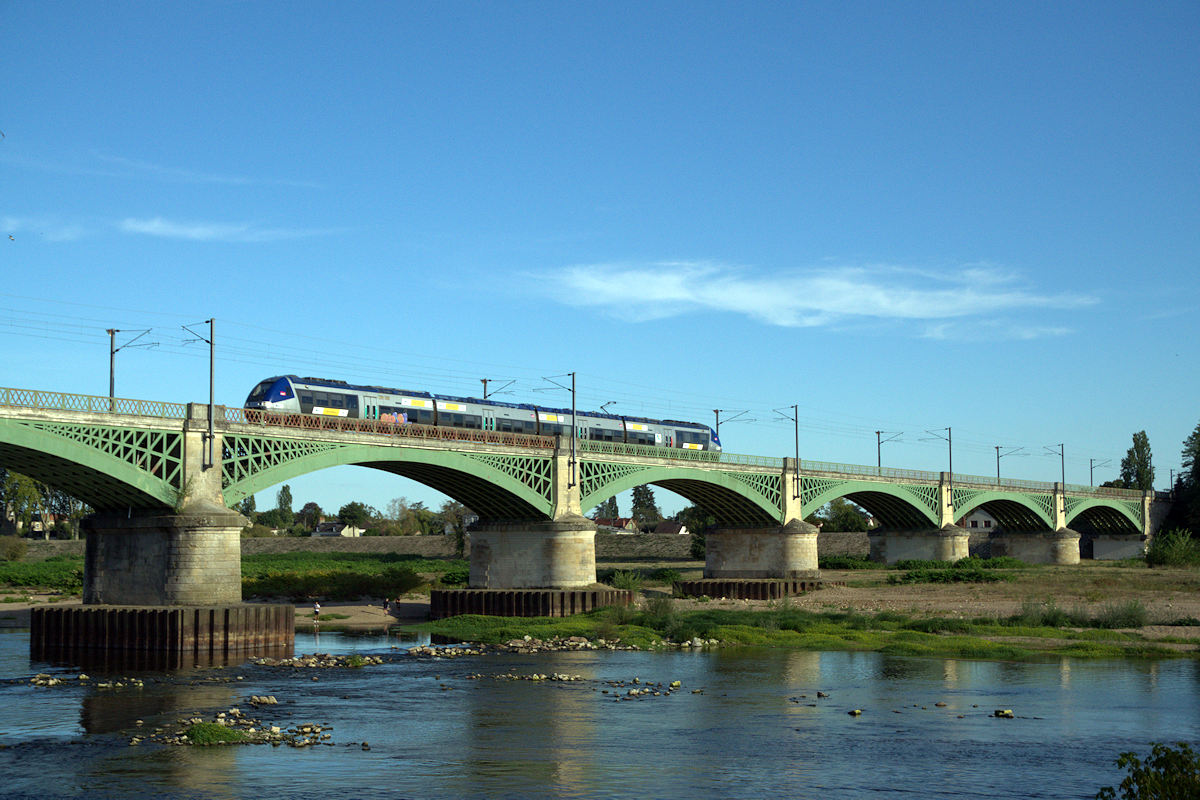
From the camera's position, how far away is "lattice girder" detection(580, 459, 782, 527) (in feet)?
232

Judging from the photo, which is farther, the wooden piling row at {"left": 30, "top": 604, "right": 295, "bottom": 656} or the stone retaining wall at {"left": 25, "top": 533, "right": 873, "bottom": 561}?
the stone retaining wall at {"left": 25, "top": 533, "right": 873, "bottom": 561}

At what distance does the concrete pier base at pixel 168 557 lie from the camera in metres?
47.6

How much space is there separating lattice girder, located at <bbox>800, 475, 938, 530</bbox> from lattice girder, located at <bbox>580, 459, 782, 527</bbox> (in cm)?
437

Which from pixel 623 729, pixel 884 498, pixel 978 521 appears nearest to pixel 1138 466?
pixel 978 521

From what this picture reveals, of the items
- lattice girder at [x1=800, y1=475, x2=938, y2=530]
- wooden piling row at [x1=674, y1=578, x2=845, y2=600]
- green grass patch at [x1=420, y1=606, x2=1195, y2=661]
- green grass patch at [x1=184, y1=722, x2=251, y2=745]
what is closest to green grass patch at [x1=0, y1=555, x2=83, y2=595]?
green grass patch at [x1=420, y1=606, x2=1195, y2=661]

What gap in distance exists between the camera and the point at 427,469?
63.2m

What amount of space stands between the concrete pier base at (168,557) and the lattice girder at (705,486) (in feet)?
82.0

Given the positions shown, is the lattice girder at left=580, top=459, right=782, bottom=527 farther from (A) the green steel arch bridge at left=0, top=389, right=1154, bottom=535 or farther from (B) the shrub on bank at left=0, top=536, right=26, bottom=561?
(B) the shrub on bank at left=0, top=536, right=26, bottom=561

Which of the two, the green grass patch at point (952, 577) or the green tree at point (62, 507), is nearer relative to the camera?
the green grass patch at point (952, 577)

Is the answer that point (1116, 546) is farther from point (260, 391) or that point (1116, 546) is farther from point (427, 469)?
point (260, 391)

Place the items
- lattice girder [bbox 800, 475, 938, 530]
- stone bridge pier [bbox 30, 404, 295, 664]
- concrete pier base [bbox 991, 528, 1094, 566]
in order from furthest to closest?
concrete pier base [bbox 991, 528, 1094, 566] < lattice girder [bbox 800, 475, 938, 530] < stone bridge pier [bbox 30, 404, 295, 664]

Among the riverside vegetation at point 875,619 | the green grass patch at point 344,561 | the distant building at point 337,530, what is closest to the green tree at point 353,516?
A: the distant building at point 337,530

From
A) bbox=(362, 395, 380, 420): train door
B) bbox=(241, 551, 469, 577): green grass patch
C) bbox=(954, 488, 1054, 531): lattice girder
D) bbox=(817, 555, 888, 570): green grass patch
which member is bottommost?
bbox=(241, 551, 469, 577): green grass patch

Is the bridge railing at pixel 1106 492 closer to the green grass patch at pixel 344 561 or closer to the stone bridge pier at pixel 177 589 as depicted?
the green grass patch at pixel 344 561
